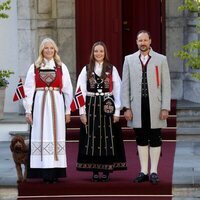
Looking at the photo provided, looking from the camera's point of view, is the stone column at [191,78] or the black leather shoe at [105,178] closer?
the black leather shoe at [105,178]

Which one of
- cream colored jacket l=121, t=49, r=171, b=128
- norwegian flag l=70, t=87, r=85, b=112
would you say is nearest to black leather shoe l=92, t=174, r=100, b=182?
cream colored jacket l=121, t=49, r=171, b=128

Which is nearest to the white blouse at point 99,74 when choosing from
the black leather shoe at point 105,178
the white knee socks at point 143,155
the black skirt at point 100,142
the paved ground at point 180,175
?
the black skirt at point 100,142

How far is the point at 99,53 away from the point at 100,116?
2.48ft

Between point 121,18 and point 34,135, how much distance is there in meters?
5.22

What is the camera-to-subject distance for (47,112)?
33.8 feet

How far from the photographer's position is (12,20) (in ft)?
48.3

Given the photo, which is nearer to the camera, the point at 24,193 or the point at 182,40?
the point at 24,193

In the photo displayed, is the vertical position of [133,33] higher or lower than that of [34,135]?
higher

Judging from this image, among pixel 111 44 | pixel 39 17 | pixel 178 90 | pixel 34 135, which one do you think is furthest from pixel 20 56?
pixel 34 135

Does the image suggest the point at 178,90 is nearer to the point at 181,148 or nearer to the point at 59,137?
the point at 181,148

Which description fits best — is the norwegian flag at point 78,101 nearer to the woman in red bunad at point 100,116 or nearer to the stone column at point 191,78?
the woman in red bunad at point 100,116

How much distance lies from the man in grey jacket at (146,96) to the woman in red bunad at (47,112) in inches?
29.6

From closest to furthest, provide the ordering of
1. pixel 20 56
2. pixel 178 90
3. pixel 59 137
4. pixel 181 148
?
pixel 59 137
pixel 181 148
pixel 20 56
pixel 178 90

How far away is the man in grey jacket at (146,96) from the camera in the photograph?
10.2 meters
